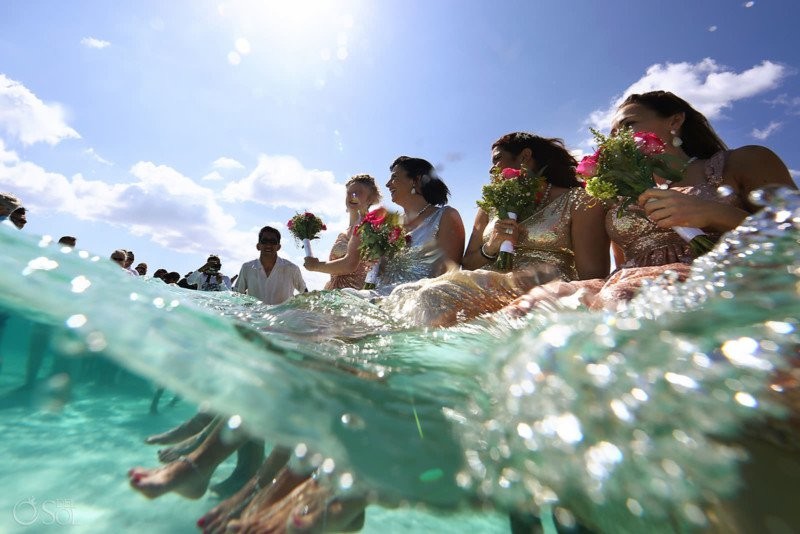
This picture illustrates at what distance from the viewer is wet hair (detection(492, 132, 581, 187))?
376 cm

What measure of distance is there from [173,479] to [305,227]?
15.7 ft

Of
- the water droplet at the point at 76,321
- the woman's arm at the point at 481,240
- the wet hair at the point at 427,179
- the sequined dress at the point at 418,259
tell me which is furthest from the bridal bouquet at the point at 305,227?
the water droplet at the point at 76,321

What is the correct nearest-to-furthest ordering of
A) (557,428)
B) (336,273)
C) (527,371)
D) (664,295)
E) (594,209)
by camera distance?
(557,428)
(527,371)
(664,295)
(594,209)
(336,273)

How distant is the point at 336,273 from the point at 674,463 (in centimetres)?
421

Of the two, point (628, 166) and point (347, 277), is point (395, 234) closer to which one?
point (347, 277)

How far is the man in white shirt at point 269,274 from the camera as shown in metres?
6.02

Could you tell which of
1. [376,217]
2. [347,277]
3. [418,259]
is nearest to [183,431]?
[418,259]

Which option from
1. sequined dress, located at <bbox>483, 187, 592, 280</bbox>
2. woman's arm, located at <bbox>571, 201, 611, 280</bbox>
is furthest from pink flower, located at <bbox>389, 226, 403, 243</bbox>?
woman's arm, located at <bbox>571, 201, 611, 280</bbox>

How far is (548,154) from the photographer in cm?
385

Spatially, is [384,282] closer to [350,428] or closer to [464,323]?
[464,323]

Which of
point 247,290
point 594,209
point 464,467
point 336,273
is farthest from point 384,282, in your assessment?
point 464,467

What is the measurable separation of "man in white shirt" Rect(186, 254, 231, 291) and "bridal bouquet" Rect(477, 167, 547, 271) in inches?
207

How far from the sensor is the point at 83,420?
967 millimetres

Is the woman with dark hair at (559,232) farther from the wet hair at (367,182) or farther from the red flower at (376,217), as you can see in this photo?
the wet hair at (367,182)
